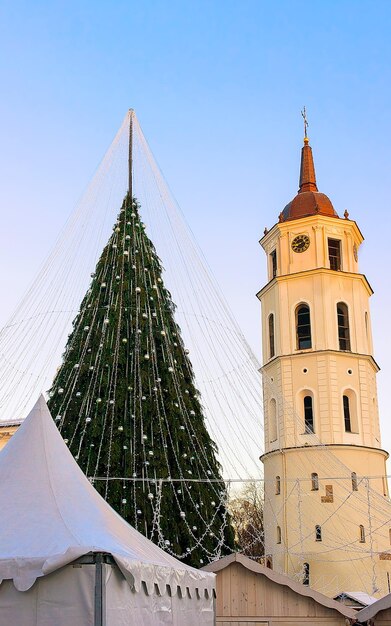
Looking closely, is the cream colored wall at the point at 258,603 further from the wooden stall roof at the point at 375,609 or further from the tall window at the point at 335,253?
the tall window at the point at 335,253

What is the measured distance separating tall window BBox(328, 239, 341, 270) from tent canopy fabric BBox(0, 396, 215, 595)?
28639 millimetres

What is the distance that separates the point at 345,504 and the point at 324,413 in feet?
13.8

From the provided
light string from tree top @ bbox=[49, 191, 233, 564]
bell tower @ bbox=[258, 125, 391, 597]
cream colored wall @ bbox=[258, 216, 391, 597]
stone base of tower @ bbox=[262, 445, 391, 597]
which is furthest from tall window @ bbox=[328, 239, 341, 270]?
light string from tree top @ bbox=[49, 191, 233, 564]

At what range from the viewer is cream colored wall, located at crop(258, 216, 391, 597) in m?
34.0

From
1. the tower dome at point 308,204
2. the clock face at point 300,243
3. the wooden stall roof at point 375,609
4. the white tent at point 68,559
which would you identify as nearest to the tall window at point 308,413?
the clock face at point 300,243

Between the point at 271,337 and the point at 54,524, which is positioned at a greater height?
the point at 271,337

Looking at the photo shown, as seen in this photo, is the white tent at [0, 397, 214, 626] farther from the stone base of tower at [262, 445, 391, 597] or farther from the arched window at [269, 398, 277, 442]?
the arched window at [269, 398, 277, 442]

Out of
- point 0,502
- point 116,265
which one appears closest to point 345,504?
point 116,265

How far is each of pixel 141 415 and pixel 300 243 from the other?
2163cm

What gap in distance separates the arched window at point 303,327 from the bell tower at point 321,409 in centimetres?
6

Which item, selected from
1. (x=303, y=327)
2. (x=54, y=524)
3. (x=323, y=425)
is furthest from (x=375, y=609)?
(x=303, y=327)

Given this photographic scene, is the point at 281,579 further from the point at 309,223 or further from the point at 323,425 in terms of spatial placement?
the point at 309,223

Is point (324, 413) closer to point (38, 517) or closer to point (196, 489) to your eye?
point (196, 489)

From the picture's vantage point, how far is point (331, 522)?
112ft
